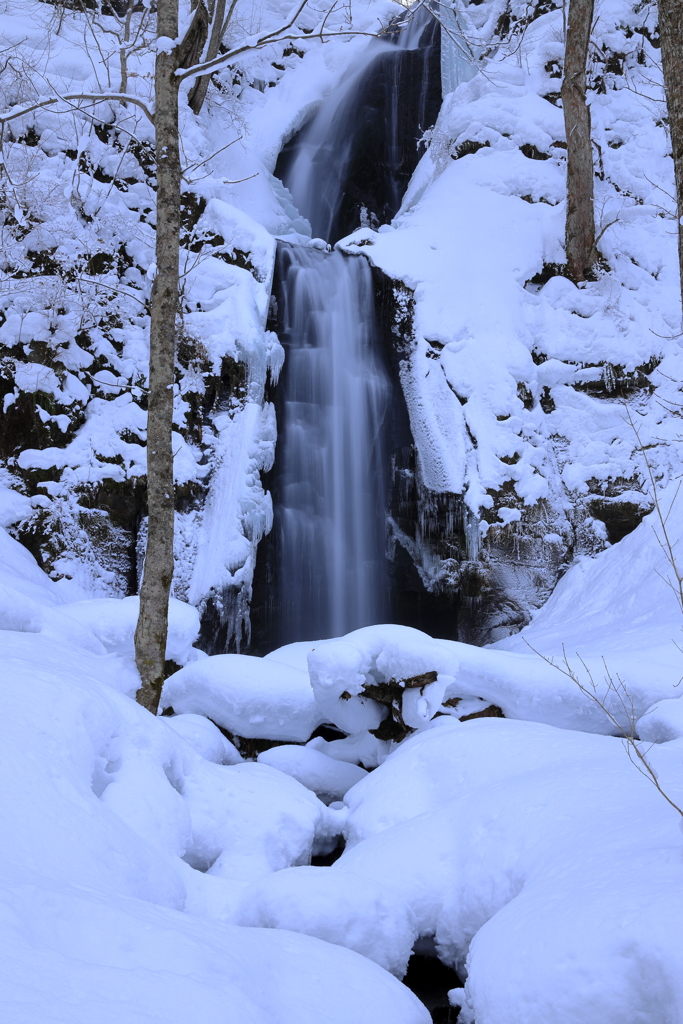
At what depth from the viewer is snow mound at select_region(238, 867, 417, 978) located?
2.78 metres

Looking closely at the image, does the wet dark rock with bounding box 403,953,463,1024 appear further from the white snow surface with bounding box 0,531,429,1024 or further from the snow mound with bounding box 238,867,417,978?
the white snow surface with bounding box 0,531,429,1024

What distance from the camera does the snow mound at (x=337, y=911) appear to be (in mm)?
2781

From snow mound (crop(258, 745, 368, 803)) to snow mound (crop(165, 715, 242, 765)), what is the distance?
0.87 feet

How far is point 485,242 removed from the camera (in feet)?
35.8

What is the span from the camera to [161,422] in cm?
458

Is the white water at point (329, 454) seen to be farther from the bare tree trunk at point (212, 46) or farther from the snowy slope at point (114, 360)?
the bare tree trunk at point (212, 46)

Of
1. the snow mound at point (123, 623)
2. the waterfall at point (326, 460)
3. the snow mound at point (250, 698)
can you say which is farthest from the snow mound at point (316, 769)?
the waterfall at point (326, 460)

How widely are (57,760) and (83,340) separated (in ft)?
24.2

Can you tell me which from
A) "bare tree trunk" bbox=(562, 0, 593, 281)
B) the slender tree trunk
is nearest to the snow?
"bare tree trunk" bbox=(562, 0, 593, 281)

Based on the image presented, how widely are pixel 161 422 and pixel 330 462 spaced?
211 inches

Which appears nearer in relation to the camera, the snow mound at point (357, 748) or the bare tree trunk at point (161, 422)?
the bare tree trunk at point (161, 422)

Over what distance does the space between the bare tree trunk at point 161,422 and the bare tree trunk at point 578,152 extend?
7.39 m

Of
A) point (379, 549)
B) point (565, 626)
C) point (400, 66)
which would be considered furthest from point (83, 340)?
point (400, 66)

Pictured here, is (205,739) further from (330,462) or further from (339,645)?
(330,462)
